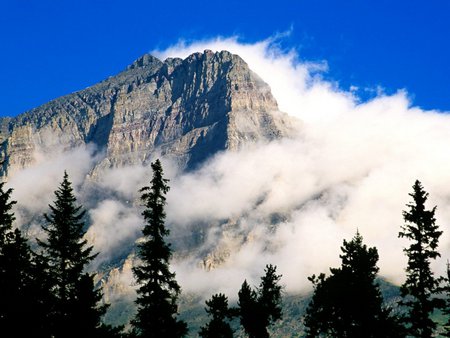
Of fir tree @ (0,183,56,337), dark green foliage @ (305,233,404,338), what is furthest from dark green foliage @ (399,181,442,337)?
fir tree @ (0,183,56,337)

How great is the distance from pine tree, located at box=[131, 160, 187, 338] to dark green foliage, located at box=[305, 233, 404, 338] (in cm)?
1120

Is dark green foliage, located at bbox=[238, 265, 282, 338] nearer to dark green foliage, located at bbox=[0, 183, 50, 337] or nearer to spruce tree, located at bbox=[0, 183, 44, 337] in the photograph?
dark green foliage, located at bbox=[0, 183, 50, 337]

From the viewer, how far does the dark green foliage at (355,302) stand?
4188 cm

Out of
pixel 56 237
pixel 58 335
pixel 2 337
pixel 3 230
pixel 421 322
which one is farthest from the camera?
pixel 56 237

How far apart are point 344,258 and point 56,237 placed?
21963mm

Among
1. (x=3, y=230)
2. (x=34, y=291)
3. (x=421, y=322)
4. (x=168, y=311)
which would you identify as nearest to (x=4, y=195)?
(x=3, y=230)

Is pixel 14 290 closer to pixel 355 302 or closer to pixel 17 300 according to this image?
pixel 17 300

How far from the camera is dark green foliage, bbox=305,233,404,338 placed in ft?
137

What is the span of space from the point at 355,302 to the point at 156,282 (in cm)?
1391

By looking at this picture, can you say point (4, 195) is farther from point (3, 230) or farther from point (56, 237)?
point (56, 237)

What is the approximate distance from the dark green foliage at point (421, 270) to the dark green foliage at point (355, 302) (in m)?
1.48

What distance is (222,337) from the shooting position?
55750 millimetres

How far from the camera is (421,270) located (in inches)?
1658

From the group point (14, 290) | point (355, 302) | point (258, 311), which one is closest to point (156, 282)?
point (355, 302)
